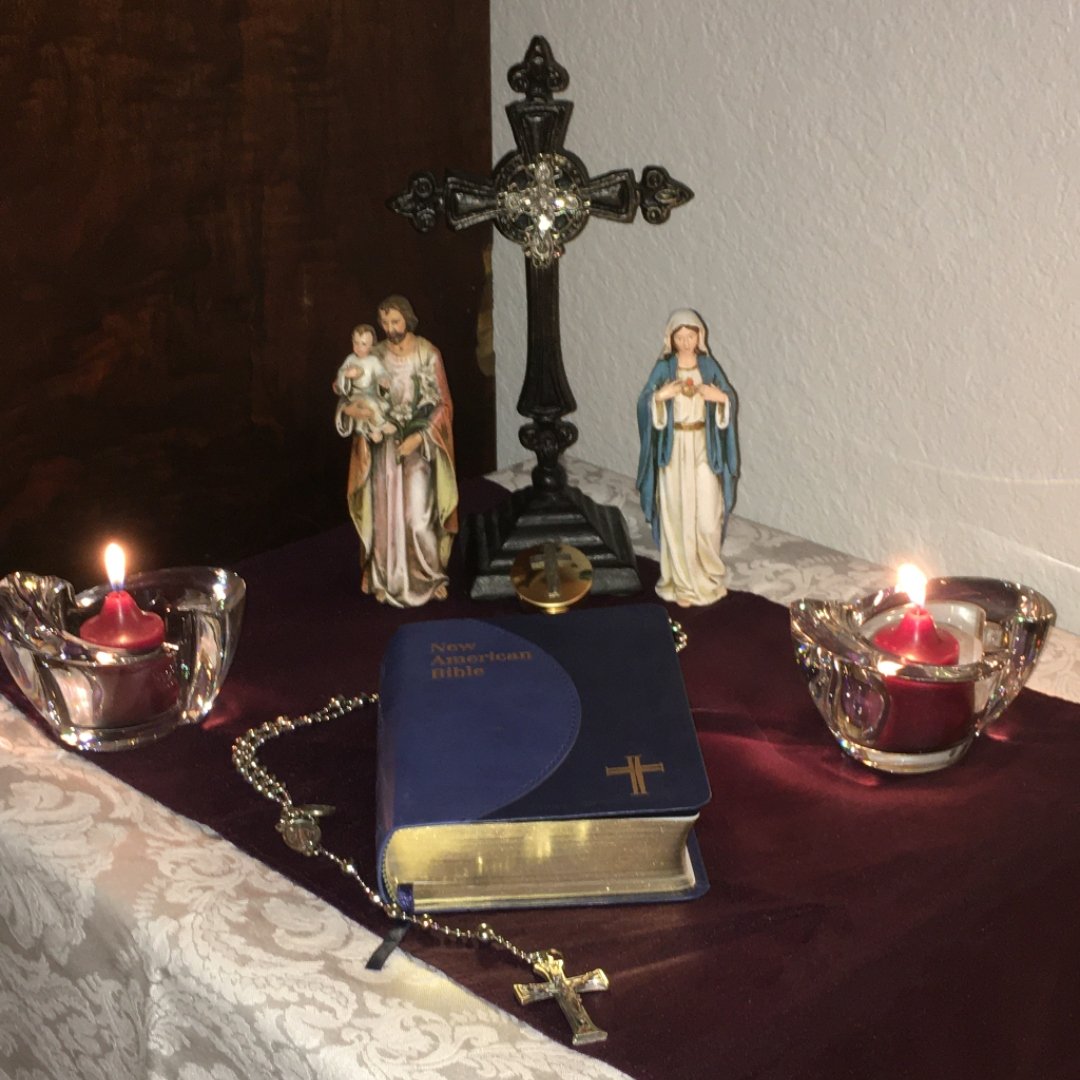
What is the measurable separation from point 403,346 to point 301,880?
1.43 feet

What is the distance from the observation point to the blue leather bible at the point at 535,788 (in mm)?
959

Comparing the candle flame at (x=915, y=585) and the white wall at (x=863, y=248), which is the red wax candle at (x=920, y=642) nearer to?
the candle flame at (x=915, y=585)

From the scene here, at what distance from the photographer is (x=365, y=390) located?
1.24m

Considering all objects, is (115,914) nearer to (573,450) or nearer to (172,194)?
(172,194)

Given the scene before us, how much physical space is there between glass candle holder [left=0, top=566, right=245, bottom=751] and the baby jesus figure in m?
0.16

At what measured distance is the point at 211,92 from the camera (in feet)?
4.22

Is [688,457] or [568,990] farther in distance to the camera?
[688,457]

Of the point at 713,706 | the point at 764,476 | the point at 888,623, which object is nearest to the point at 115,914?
the point at 713,706

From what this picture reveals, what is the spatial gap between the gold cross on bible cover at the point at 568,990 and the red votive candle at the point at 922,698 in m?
0.29

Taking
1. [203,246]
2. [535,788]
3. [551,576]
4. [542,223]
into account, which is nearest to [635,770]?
[535,788]

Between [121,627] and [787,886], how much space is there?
0.49 m

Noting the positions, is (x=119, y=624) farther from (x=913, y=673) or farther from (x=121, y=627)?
(x=913, y=673)

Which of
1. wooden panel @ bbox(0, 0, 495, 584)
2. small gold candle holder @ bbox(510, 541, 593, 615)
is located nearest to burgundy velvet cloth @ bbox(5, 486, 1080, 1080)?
small gold candle holder @ bbox(510, 541, 593, 615)

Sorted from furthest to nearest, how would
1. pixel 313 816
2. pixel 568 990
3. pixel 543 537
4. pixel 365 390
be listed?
pixel 543 537, pixel 365 390, pixel 313 816, pixel 568 990
